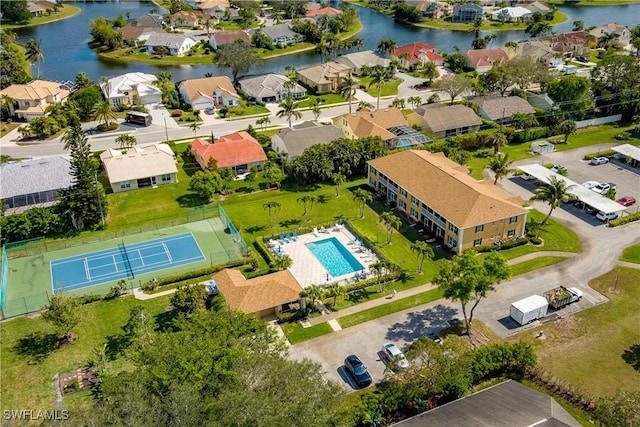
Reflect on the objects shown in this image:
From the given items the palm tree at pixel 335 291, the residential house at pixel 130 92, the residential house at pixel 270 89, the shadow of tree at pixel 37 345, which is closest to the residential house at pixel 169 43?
the residential house at pixel 130 92

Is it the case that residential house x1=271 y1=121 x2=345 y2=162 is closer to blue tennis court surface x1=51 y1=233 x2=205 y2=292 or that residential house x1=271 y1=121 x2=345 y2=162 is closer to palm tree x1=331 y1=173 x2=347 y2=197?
palm tree x1=331 y1=173 x2=347 y2=197

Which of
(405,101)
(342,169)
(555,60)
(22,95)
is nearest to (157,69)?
(22,95)

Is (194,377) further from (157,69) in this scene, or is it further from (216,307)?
(157,69)

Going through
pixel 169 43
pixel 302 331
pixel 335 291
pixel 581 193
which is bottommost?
pixel 302 331

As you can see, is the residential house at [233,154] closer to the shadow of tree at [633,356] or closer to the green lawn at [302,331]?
the green lawn at [302,331]

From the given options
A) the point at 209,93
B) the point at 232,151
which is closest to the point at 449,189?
the point at 232,151

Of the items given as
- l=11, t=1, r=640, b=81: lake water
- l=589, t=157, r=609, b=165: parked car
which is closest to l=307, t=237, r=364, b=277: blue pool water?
l=589, t=157, r=609, b=165: parked car

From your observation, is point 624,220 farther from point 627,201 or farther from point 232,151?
point 232,151
